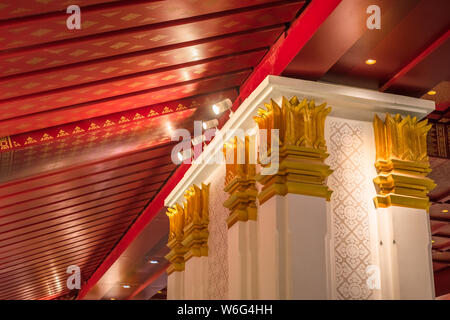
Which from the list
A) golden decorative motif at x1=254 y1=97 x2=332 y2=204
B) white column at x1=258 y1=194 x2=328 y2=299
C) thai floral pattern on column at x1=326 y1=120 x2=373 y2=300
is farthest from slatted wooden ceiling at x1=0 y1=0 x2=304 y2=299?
white column at x1=258 y1=194 x2=328 y2=299

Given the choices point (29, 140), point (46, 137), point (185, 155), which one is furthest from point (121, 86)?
point (185, 155)

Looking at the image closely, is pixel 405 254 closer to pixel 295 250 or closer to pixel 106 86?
pixel 295 250

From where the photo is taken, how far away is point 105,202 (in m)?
7.95

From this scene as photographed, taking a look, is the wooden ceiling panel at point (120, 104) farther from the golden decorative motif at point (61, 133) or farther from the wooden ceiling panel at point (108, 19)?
the wooden ceiling panel at point (108, 19)

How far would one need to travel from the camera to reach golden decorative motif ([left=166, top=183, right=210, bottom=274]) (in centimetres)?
531

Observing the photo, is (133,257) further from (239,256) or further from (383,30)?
(383,30)

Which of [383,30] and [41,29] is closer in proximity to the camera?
[383,30]

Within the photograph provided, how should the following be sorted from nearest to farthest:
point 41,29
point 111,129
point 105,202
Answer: point 41,29, point 111,129, point 105,202

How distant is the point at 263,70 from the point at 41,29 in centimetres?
160

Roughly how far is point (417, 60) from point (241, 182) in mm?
1412

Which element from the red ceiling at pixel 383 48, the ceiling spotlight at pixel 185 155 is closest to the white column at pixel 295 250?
the red ceiling at pixel 383 48

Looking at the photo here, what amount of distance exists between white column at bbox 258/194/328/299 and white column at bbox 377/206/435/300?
1.42 feet

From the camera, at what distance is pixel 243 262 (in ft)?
13.8
